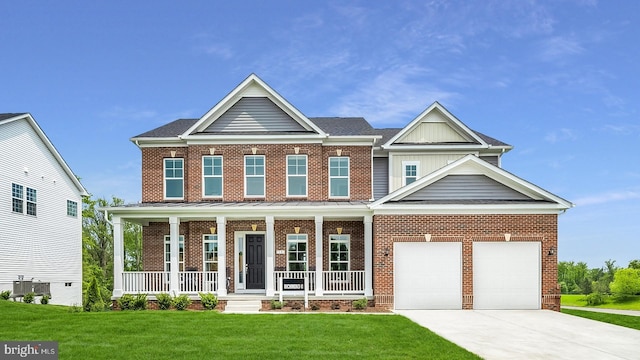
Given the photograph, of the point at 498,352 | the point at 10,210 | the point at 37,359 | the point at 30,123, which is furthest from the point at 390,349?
the point at 30,123

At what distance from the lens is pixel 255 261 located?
931 inches

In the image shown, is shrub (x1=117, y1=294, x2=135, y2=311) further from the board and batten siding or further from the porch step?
the board and batten siding

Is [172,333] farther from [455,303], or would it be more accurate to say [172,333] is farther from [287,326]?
[455,303]

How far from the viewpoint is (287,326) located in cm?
1488

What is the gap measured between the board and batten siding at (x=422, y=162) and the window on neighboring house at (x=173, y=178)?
911 cm

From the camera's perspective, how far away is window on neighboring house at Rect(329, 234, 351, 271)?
2356 centimetres

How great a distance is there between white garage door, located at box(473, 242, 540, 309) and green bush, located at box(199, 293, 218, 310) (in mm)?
9317

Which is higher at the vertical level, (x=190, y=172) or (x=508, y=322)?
(x=190, y=172)

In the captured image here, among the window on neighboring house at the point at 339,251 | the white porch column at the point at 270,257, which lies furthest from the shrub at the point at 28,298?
the window on neighboring house at the point at 339,251

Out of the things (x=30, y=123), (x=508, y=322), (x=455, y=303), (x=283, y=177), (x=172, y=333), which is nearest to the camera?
(x=172, y=333)

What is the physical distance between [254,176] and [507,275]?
10615 millimetres

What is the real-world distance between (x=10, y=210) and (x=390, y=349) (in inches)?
756

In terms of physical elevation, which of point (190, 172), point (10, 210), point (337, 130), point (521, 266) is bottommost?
point (521, 266)

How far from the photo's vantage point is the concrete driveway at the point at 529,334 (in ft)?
38.8
